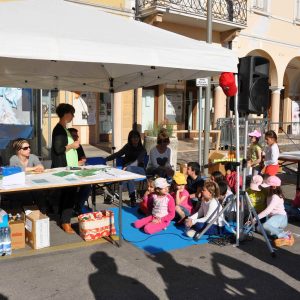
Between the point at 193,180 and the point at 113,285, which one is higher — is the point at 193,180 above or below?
above

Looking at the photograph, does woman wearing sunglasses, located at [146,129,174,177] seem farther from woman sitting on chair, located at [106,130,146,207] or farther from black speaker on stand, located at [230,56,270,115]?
black speaker on stand, located at [230,56,270,115]

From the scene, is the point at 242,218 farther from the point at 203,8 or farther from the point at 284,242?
the point at 203,8

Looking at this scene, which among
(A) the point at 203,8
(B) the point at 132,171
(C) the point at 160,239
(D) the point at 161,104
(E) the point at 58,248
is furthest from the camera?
(D) the point at 161,104

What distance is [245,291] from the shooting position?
4.13 meters

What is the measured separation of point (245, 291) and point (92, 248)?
200 centimetres

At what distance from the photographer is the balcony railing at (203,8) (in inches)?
556

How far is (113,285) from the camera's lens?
13.8ft

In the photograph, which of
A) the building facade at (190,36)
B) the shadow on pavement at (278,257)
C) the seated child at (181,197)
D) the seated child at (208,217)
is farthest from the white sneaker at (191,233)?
the building facade at (190,36)

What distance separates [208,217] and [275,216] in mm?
914

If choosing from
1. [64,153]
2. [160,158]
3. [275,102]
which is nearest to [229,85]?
[64,153]

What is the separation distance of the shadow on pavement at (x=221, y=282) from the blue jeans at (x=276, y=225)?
3.25 ft

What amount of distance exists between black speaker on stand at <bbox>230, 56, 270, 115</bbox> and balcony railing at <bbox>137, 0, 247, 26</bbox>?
30.1ft

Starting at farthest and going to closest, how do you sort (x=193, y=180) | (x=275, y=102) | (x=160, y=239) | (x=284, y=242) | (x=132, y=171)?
(x=275, y=102), (x=132, y=171), (x=193, y=180), (x=160, y=239), (x=284, y=242)

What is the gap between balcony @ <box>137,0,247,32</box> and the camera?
46.4 feet
